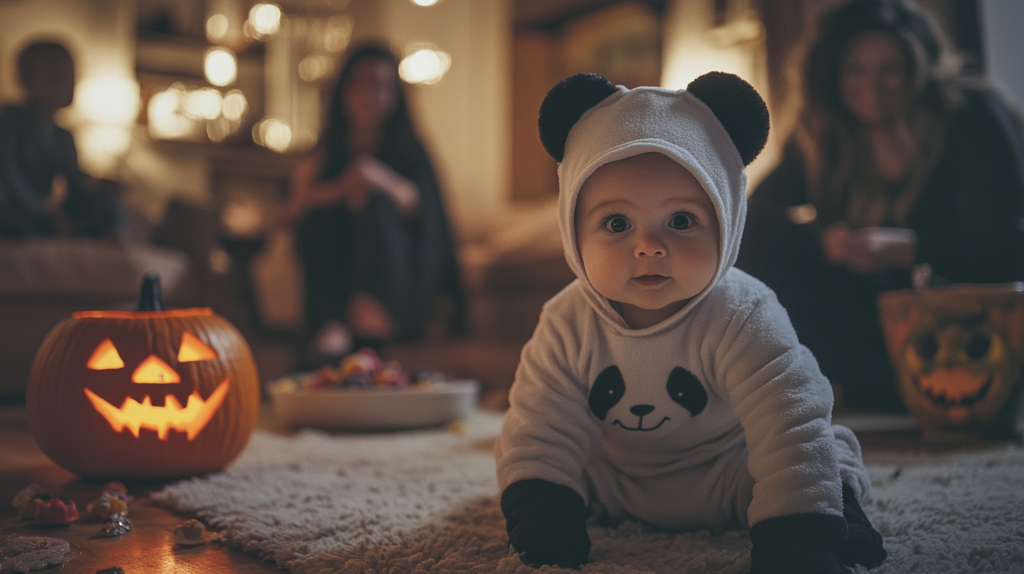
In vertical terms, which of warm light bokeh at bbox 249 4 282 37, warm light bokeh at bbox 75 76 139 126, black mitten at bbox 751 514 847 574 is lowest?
black mitten at bbox 751 514 847 574

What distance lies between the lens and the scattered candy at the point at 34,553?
0.62 m

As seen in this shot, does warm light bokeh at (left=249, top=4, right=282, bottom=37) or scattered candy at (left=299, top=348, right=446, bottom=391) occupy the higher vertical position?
warm light bokeh at (left=249, top=4, right=282, bottom=37)

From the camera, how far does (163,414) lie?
0.97 meters

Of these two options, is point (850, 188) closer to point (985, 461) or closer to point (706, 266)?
Result: point (985, 461)

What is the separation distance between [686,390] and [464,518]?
0.29 m

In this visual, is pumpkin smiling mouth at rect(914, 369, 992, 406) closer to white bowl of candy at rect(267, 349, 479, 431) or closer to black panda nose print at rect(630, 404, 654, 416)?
black panda nose print at rect(630, 404, 654, 416)

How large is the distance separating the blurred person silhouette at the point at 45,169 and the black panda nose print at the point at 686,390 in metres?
1.80

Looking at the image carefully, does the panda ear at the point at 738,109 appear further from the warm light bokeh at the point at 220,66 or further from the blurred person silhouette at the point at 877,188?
the warm light bokeh at the point at 220,66

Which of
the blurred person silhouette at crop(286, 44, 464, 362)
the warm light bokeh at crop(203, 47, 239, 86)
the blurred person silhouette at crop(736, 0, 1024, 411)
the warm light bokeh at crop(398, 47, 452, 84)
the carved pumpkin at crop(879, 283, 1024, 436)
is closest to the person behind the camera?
the carved pumpkin at crop(879, 283, 1024, 436)

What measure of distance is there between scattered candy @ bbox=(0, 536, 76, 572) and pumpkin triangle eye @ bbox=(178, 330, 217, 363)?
1.15 ft

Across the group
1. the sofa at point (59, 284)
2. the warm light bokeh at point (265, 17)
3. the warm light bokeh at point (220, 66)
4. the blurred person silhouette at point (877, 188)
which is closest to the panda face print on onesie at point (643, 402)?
the blurred person silhouette at point (877, 188)

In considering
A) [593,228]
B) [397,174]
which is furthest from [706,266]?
[397,174]

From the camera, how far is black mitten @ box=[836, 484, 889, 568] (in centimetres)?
60

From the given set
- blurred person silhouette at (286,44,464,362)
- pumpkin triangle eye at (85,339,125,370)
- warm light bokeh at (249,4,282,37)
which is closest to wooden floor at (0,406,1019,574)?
pumpkin triangle eye at (85,339,125,370)
